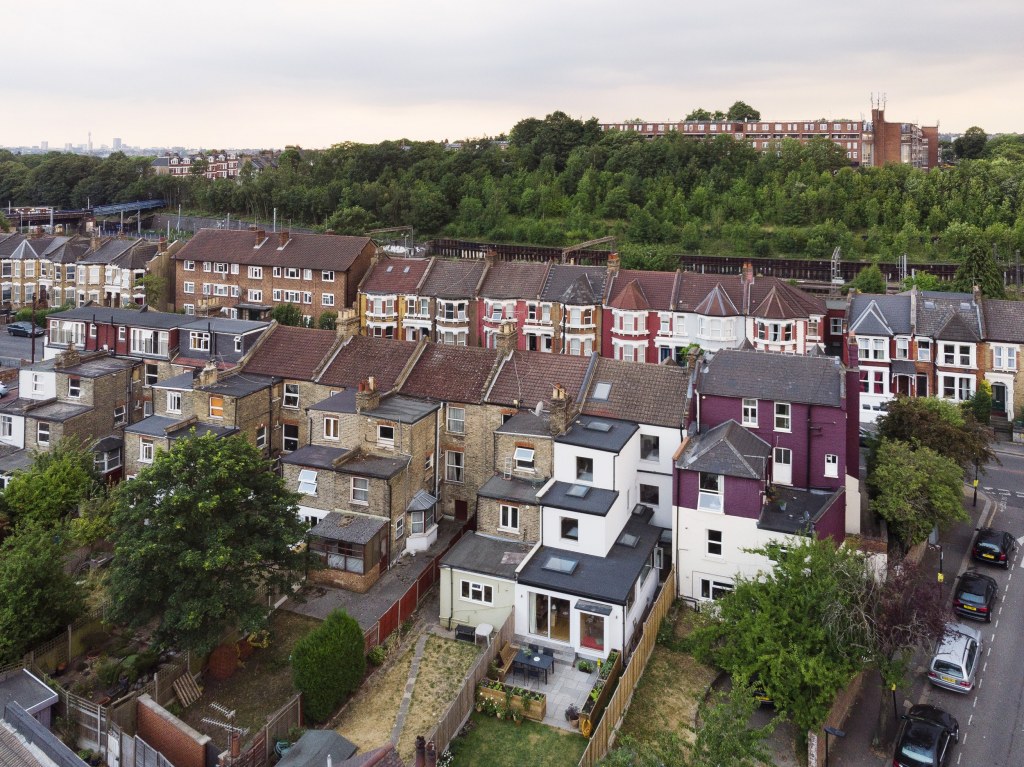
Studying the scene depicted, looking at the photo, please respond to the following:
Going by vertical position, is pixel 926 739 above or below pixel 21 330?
below

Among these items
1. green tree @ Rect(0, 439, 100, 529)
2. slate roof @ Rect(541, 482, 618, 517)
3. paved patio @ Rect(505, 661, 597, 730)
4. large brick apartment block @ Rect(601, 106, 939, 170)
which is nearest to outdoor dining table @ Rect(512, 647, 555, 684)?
paved patio @ Rect(505, 661, 597, 730)

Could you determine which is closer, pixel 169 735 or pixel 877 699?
pixel 169 735

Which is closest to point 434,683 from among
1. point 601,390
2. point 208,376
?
point 601,390

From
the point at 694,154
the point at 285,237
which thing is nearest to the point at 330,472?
the point at 285,237

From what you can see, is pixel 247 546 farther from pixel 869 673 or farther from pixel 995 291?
pixel 995 291

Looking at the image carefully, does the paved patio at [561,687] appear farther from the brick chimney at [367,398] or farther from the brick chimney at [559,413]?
the brick chimney at [367,398]

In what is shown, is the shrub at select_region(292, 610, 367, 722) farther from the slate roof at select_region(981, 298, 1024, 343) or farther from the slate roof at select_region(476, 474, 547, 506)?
the slate roof at select_region(981, 298, 1024, 343)

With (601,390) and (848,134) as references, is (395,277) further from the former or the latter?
(848,134)
